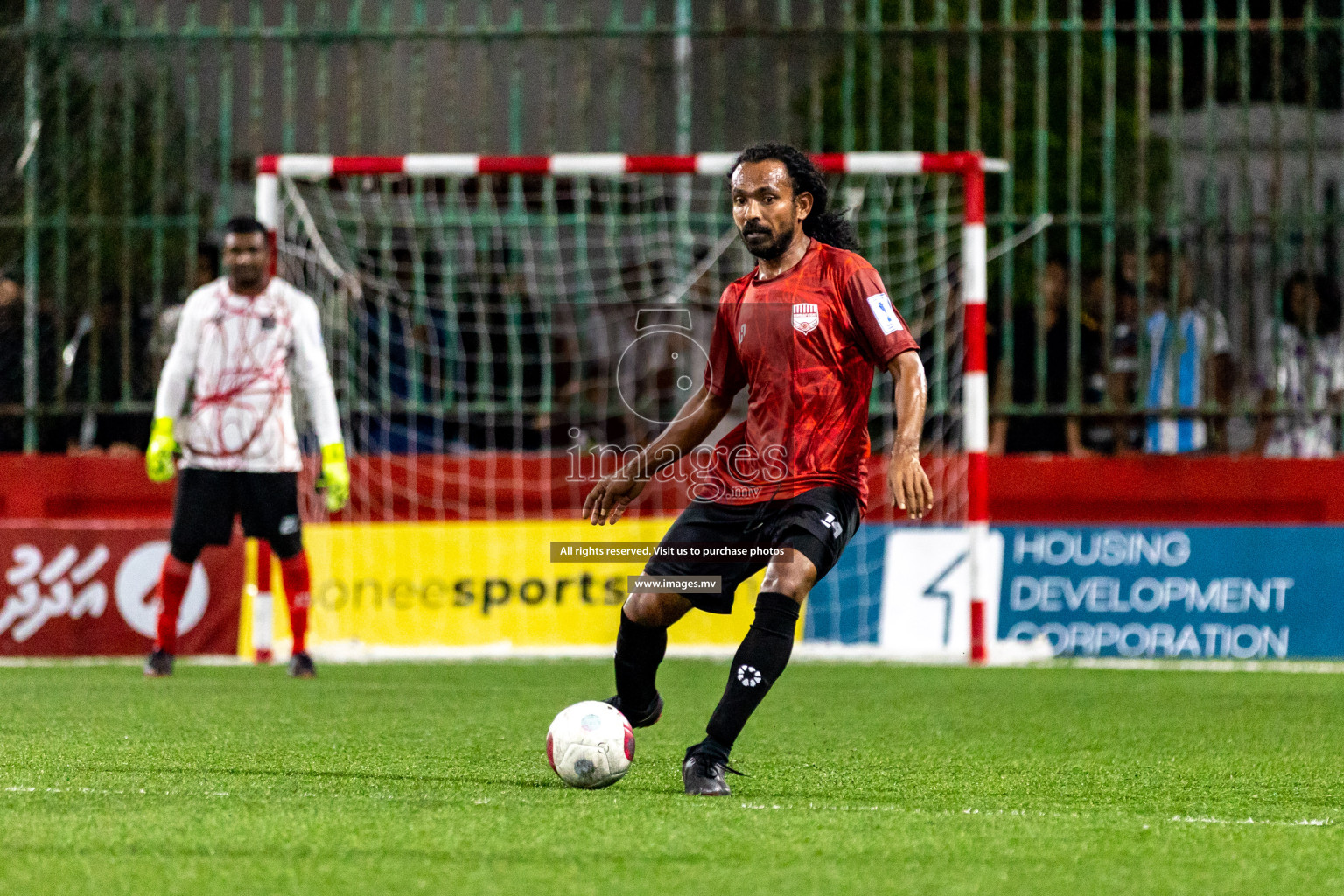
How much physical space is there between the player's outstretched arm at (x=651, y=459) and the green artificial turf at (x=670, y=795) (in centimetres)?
78

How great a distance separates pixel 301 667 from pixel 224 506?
877 mm

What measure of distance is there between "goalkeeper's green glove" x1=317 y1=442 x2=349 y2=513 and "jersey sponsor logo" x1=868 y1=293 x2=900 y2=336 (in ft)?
14.2

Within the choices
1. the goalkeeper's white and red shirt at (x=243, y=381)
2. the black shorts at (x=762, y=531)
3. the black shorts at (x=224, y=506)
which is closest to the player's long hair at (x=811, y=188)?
the black shorts at (x=762, y=531)

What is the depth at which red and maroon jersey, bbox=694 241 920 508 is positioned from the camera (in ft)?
17.1

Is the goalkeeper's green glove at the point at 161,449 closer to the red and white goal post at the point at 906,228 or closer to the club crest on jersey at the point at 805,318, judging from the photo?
the red and white goal post at the point at 906,228

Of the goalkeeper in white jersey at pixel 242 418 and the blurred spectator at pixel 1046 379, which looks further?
the blurred spectator at pixel 1046 379

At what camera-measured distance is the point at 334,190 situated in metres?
12.3

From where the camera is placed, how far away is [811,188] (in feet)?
18.0

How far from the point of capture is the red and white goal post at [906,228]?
10.1 m

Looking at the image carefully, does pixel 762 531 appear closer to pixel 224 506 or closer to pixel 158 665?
pixel 224 506

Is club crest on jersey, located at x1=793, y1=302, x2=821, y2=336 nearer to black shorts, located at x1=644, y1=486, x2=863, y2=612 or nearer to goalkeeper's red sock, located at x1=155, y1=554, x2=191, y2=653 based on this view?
black shorts, located at x1=644, y1=486, x2=863, y2=612

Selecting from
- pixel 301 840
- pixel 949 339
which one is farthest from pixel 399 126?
pixel 301 840

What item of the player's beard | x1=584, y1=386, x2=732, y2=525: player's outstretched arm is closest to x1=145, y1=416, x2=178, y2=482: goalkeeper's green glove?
x1=584, y1=386, x2=732, y2=525: player's outstretched arm

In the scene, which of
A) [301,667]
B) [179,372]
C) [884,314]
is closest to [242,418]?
[179,372]
